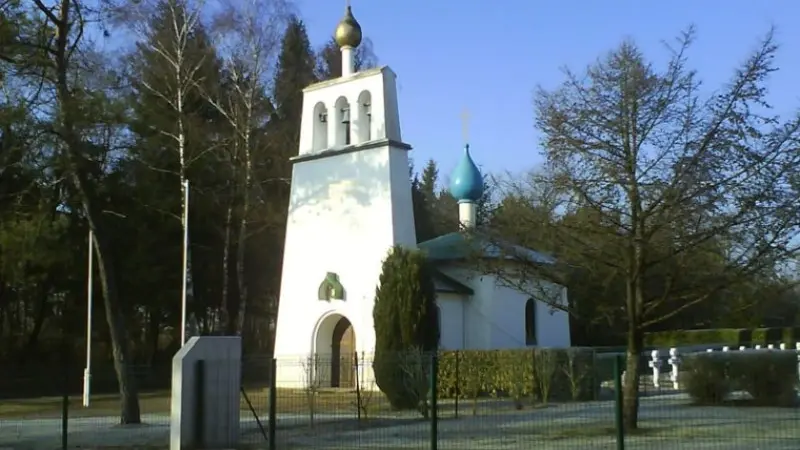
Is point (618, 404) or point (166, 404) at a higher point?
point (618, 404)

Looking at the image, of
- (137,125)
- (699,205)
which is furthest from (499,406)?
(137,125)

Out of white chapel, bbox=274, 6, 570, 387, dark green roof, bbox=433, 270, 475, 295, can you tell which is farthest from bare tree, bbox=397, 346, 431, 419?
dark green roof, bbox=433, 270, 475, 295

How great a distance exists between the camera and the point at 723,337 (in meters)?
45.3

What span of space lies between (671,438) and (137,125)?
2299cm

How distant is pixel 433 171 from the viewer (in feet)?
282

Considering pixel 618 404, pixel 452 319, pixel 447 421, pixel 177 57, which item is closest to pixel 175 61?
pixel 177 57

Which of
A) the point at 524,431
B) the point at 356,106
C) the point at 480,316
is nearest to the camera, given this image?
the point at 524,431

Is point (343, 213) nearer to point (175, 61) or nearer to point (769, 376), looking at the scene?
point (175, 61)

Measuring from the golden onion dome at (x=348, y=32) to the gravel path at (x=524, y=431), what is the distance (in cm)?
1454

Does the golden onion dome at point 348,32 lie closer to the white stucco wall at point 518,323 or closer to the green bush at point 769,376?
the white stucco wall at point 518,323

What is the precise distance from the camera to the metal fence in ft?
46.4

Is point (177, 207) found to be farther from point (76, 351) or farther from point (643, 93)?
point (643, 93)

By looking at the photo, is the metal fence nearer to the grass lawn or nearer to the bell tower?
the grass lawn

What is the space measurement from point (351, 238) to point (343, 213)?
85cm
